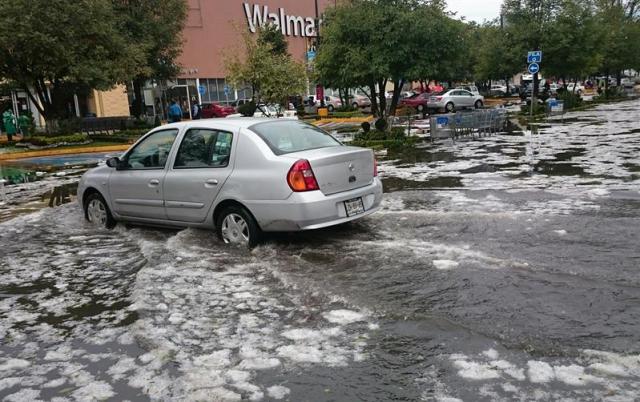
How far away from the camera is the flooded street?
3734 millimetres

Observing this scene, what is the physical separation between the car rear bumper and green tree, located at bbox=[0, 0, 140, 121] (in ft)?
67.5

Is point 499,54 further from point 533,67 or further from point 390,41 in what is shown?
point 390,41

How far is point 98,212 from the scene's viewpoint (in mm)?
8734

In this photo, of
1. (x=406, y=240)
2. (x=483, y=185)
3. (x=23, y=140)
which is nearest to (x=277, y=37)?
(x=23, y=140)

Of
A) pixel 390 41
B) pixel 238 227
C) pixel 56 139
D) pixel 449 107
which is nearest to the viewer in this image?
pixel 238 227

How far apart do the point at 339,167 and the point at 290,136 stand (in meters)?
0.82

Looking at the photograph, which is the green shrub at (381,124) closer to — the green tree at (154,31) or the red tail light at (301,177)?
the red tail light at (301,177)

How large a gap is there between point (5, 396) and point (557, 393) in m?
3.44

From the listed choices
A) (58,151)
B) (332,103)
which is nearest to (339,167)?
(58,151)

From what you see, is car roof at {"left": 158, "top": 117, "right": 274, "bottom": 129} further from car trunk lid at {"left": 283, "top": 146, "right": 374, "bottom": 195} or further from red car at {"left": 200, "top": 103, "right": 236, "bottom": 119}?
red car at {"left": 200, "top": 103, "right": 236, "bottom": 119}

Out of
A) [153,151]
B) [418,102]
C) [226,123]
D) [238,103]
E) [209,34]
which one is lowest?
[153,151]

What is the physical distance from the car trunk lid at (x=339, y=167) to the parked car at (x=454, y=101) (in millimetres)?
33088

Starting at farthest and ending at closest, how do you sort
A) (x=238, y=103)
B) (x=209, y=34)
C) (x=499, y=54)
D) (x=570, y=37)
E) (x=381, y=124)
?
(x=209, y=34) → (x=238, y=103) → (x=499, y=54) → (x=570, y=37) → (x=381, y=124)

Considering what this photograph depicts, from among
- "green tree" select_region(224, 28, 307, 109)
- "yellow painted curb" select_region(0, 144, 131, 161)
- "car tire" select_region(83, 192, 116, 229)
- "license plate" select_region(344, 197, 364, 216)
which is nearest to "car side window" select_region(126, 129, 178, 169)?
"car tire" select_region(83, 192, 116, 229)
